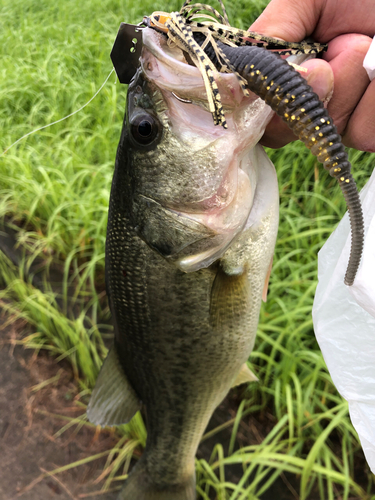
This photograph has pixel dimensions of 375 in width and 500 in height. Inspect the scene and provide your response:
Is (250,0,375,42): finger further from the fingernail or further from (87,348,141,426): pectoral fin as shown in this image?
(87,348,141,426): pectoral fin

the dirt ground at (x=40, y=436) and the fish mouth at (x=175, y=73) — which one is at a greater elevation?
the fish mouth at (x=175, y=73)

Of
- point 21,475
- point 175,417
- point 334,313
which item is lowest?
point 21,475

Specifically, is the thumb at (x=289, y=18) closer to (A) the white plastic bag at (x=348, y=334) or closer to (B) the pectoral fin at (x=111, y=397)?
(A) the white plastic bag at (x=348, y=334)

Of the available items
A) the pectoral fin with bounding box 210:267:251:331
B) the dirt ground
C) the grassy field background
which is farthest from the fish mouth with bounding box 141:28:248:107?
the dirt ground

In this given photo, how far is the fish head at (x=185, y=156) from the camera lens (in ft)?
2.58

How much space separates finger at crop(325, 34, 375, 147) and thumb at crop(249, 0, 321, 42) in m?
0.10

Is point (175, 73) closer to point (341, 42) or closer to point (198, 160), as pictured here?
point (198, 160)

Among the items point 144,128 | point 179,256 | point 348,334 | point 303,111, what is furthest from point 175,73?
point 348,334

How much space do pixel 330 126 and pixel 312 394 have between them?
1.61 meters

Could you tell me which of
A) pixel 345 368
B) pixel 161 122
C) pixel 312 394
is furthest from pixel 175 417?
pixel 161 122

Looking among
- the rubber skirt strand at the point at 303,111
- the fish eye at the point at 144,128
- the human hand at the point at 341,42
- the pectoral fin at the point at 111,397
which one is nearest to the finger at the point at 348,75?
the human hand at the point at 341,42

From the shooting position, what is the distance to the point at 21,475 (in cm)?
208

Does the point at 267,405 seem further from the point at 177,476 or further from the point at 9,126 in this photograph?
the point at 9,126

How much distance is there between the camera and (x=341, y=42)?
96cm
